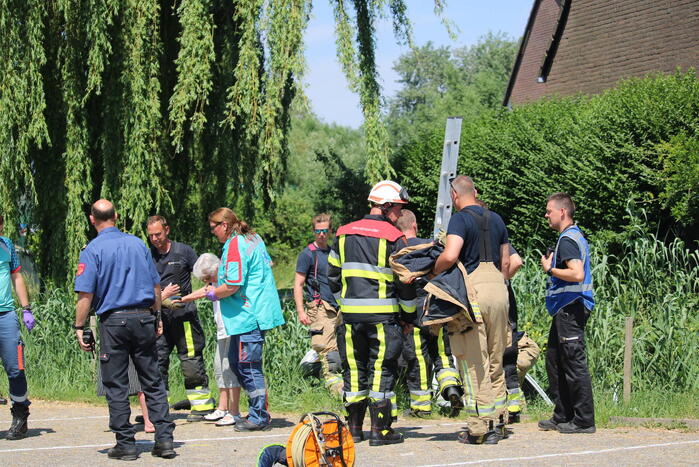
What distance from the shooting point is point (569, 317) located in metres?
7.97

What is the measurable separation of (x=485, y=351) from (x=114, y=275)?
289 cm

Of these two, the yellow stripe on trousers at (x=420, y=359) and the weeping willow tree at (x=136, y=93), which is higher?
the weeping willow tree at (x=136, y=93)

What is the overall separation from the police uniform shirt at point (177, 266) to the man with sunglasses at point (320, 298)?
1.21 meters

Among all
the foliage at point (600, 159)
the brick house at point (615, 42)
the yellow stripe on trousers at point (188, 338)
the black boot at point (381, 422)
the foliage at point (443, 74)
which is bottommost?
the black boot at point (381, 422)

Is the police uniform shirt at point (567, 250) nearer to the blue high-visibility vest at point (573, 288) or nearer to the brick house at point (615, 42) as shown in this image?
the blue high-visibility vest at point (573, 288)

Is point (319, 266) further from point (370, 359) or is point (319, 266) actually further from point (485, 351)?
→ point (485, 351)

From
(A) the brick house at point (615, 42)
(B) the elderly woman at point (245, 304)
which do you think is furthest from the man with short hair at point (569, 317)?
(A) the brick house at point (615, 42)

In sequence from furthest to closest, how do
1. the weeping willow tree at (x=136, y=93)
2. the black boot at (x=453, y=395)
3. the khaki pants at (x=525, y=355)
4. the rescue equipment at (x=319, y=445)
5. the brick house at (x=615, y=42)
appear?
the brick house at (x=615, y=42) < the weeping willow tree at (x=136, y=93) < the khaki pants at (x=525, y=355) < the black boot at (x=453, y=395) < the rescue equipment at (x=319, y=445)

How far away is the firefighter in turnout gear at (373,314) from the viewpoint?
7430mm

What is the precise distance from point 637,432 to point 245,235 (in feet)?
12.0

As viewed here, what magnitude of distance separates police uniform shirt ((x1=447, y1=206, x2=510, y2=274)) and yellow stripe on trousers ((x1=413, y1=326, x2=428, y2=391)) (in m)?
1.41

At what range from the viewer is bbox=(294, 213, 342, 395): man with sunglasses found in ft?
32.5

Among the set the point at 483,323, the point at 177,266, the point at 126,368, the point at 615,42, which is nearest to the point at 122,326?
the point at 126,368

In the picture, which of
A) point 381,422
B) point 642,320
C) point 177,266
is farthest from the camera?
→ point 642,320
